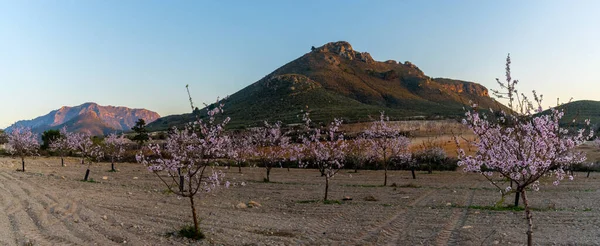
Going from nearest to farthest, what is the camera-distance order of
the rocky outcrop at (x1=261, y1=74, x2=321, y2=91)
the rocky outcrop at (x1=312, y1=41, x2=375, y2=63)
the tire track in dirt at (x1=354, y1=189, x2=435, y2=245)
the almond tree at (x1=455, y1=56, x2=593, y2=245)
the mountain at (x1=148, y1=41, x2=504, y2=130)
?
the almond tree at (x1=455, y1=56, x2=593, y2=245) → the tire track in dirt at (x1=354, y1=189, x2=435, y2=245) → the mountain at (x1=148, y1=41, x2=504, y2=130) → the rocky outcrop at (x1=261, y1=74, x2=321, y2=91) → the rocky outcrop at (x1=312, y1=41, x2=375, y2=63)

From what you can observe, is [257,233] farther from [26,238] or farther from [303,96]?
[303,96]

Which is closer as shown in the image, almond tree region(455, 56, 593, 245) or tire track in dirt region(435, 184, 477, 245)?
almond tree region(455, 56, 593, 245)

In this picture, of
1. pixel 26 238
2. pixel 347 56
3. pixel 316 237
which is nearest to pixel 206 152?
pixel 316 237

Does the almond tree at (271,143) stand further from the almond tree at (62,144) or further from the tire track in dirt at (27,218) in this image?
the almond tree at (62,144)

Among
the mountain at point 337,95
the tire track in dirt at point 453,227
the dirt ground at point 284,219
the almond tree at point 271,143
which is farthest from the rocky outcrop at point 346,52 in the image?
the tire track in dirt at point 453,227

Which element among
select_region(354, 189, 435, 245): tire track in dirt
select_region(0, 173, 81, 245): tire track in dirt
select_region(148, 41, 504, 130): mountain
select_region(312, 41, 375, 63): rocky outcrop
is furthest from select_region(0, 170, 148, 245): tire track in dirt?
select_region(312, 41, 375, 63): rocky outcrop

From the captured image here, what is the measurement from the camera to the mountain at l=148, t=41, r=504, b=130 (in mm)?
94562

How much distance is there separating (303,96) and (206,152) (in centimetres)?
9923

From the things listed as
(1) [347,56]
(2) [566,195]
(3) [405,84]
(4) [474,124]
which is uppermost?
(1) [347,56]

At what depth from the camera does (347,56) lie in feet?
588

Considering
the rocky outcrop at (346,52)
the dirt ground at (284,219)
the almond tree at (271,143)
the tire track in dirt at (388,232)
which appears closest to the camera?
the dirt ground at (284,219)

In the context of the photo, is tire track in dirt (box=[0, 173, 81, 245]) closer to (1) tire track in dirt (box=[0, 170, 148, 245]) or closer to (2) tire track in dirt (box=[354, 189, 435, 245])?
(1) tire track in dirt (box=[0, 170, 148, 245])

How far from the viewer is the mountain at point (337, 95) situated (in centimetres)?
9456

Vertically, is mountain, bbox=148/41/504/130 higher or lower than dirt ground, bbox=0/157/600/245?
higher
